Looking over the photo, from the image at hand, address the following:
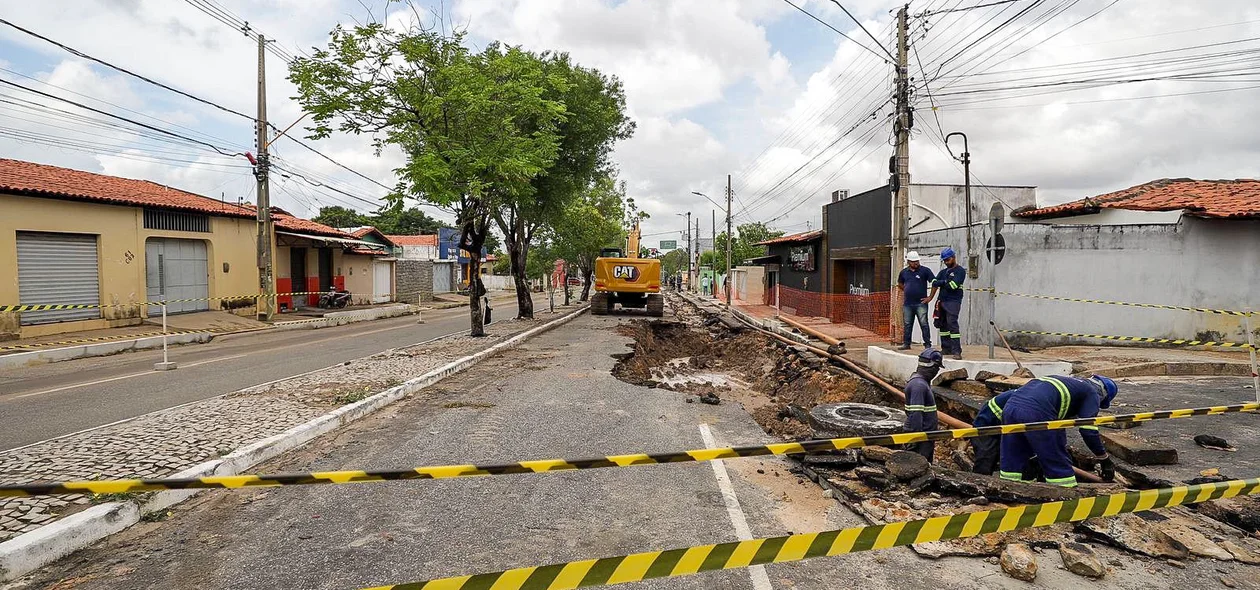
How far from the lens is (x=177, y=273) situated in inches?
749

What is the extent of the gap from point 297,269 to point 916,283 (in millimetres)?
25511

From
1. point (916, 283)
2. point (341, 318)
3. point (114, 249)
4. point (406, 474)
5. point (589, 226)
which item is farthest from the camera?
point (589, 226)

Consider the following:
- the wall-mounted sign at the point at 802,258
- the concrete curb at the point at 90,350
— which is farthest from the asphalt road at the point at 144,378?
the wall-mounted sign at the point at 802,258

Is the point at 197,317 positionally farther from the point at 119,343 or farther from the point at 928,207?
the point at 928,207

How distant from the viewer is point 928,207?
19.5 metres

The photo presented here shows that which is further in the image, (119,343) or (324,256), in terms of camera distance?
(324,256)

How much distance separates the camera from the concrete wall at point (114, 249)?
14.2 metres

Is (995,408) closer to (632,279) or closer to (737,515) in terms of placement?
(737,515)

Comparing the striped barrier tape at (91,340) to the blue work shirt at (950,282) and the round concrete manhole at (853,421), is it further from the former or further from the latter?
the blue work shirt at (950,282)

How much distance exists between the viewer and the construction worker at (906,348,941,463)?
531 centimetres

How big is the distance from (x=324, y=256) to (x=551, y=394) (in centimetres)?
2493

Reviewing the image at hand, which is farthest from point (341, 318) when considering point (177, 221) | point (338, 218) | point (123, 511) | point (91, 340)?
point (338, 218)

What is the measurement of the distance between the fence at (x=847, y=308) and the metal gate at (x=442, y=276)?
27745 mm

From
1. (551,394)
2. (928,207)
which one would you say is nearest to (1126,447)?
(551,394)
